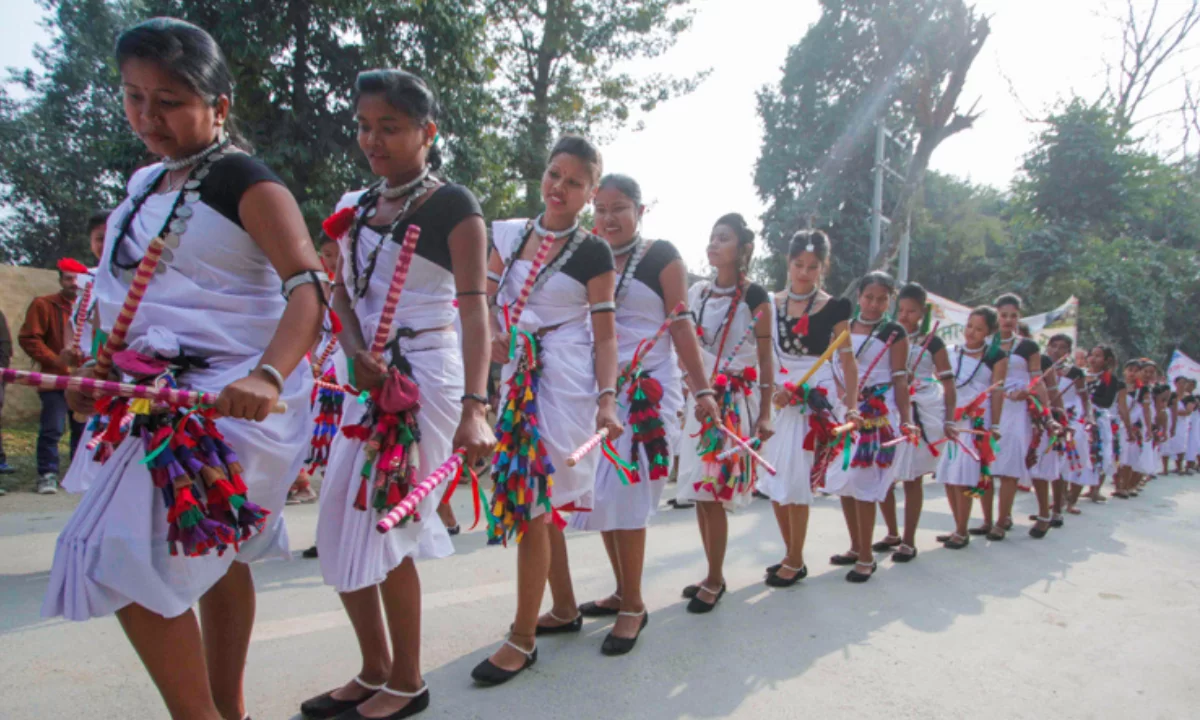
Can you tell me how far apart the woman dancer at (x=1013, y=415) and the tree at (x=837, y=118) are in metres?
19.3

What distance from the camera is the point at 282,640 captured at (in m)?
3.44

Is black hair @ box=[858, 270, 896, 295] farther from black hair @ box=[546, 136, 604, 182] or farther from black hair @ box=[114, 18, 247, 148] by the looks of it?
black hair @ box=[114, 18, 247, 148]

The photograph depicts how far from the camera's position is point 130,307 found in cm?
190

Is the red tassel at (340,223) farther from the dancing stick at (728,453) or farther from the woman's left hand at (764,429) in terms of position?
the woman's left hand at (764,429)

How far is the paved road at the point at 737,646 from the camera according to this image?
2.97m

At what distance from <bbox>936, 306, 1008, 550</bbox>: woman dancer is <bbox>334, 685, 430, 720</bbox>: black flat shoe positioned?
501cm

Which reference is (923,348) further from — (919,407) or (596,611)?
(596,611)

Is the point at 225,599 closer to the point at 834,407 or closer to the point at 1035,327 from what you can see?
the point at 834,407

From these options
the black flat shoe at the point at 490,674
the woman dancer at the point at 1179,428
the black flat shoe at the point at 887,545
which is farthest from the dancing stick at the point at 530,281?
the woman dancer at the point at 1179,428

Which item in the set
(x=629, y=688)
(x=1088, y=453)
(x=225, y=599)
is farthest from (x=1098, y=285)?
(x=225, y=599)

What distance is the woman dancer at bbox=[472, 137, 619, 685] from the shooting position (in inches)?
123

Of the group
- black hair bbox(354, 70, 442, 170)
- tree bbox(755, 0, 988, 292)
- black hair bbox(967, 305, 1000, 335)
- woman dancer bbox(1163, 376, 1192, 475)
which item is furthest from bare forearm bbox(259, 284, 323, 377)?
tree bbox(755, 0, 988, 292)

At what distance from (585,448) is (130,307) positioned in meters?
1.38

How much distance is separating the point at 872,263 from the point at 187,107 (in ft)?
62.0
